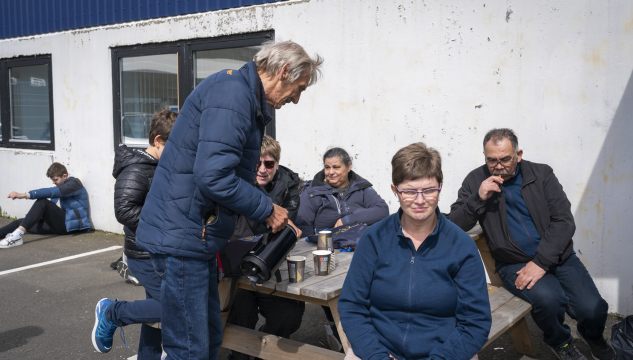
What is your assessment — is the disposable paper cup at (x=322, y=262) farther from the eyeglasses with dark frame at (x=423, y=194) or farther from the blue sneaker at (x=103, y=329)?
the blue sneaker at (x=103, y=329)

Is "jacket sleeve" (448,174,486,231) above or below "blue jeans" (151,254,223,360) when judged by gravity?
above

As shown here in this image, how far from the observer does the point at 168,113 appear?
3352 millimetres

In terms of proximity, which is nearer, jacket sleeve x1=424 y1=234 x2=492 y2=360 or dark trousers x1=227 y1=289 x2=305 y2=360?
jacket sleeve x1=424 y1=234 x2=492 y2=360

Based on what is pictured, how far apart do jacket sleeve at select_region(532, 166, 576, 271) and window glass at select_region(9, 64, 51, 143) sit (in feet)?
26.0

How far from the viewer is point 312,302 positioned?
112 inches

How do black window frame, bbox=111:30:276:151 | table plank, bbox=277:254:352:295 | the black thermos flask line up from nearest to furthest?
the black thermos flask < table plank, bbox=277:254:352:295 < black window frame, bbox=111:30:276:151

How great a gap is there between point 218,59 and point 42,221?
373 centimetres

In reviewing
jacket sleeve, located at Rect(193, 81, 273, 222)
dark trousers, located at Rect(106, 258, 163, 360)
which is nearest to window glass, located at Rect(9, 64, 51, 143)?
dark trousers, located at Rect(106, 258, 163, 360)

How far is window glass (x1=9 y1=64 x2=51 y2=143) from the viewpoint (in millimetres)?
8711

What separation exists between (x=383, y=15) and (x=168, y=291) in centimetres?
376

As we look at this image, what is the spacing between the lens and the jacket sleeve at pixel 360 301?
2.22 meters

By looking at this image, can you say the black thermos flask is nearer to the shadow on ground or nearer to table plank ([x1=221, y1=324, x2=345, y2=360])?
table plank ([x1=221, y1=324, x2=345, y2=360])

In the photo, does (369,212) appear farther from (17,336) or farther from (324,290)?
(17,336)

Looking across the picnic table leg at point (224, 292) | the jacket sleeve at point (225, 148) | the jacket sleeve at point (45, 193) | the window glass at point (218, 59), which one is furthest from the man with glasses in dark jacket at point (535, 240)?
the jacket sleeve at point (45, 193)
